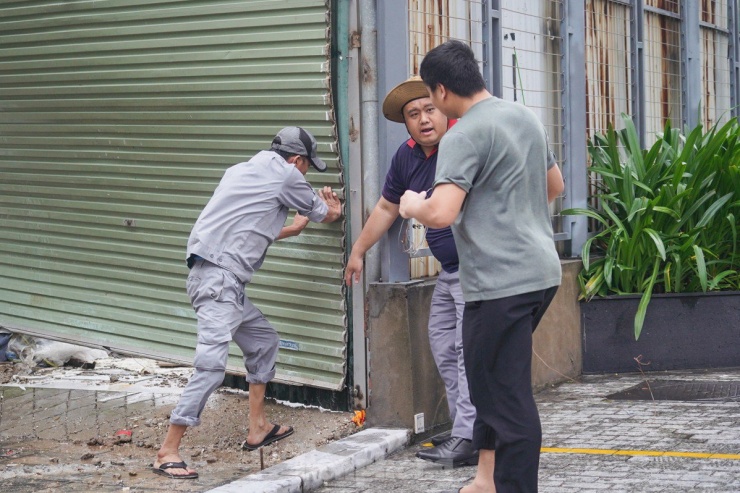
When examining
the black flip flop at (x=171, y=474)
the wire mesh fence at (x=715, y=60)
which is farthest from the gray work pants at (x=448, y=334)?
the wire mesh fence at (x=715, y=60)

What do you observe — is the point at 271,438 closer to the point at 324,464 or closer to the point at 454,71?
the point at 324,464

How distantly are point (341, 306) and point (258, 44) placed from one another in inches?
67.8

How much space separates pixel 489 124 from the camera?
4.61 m

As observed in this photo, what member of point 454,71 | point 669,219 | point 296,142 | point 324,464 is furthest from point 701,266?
point 454,71

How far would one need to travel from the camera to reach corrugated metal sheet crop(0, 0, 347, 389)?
22.9 ft

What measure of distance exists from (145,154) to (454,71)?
12.3 feet

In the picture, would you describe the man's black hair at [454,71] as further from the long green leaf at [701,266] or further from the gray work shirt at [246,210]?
the long green leaf at [701,266]

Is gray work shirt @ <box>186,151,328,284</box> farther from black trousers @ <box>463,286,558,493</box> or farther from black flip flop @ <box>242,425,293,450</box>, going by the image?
black trousers @ <box>463,286,558,493</box>

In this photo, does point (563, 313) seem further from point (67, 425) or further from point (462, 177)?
point (462, 177)

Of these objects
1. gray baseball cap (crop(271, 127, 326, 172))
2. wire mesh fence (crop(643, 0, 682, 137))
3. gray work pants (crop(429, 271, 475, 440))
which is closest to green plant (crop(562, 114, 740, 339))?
wire mesh fence (crop(643, 0, 682, 137))

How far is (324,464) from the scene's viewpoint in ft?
19.5

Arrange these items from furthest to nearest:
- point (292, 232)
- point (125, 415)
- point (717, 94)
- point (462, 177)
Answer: point (717, 94) → point (125, 415) → point (292, 232) → point (462, 177)

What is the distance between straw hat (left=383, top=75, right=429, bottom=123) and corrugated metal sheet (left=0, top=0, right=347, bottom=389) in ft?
1.83

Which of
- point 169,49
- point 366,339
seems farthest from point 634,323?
point 169,49
